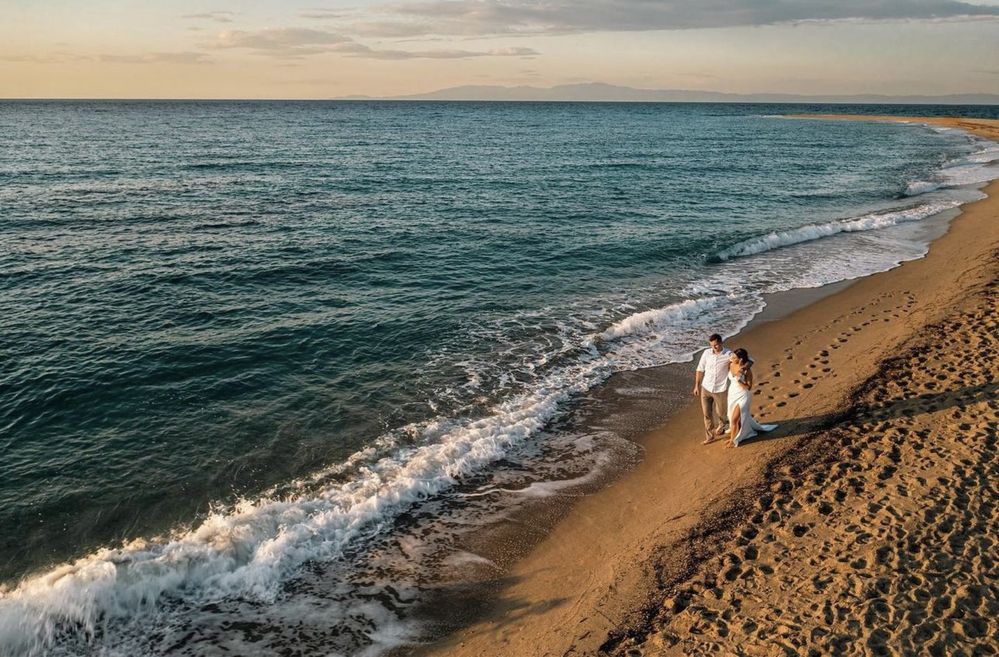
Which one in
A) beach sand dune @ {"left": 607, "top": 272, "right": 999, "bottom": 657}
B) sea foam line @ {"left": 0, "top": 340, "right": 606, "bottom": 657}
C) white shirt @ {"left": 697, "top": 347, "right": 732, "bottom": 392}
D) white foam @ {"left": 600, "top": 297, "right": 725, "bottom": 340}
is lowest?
sea foam line @ {"left": 0, "top": 340, "right": 606, "bottom": 657}

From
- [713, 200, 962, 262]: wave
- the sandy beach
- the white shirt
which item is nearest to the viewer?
the sandy beach

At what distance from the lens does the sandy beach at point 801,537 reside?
280 inches

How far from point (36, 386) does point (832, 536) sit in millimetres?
17026

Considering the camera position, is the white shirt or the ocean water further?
the white shirt

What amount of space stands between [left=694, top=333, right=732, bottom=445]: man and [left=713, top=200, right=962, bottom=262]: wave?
1575 cm

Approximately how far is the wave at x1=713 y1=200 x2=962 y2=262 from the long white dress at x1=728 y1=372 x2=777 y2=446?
1594 centimetres

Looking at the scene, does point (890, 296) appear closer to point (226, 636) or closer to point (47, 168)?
point (226, 636)

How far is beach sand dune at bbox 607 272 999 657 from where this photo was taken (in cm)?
690

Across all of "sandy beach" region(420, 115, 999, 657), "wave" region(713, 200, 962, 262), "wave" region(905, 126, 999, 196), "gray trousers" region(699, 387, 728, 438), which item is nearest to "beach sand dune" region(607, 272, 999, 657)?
"sandy beach" region(420, 115, 999, 657)

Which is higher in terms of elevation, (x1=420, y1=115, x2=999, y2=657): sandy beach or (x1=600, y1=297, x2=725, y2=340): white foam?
(x1=600, y1=297, x2=725, y2=340): white foam

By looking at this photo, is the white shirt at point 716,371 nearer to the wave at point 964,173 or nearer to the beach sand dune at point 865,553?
the beach sand dune at point 865,553

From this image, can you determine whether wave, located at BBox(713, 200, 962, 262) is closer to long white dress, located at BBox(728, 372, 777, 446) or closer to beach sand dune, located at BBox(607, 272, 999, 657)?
long white dress, located at BBox(728, 372, 777, 446)

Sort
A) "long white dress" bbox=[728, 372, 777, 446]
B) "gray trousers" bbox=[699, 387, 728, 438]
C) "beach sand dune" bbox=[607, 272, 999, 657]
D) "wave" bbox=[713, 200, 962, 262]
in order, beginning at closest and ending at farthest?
"beach sand dune" bbox=[607, 272, 999, 657], "long white dress" bbox=[728, 372, 777, 446], "gray trousers" bbox=[699, 387, 728, 438], "wave" bbox=[713, 200, 962, 262]

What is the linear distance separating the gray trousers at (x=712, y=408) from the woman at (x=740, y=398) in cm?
24
